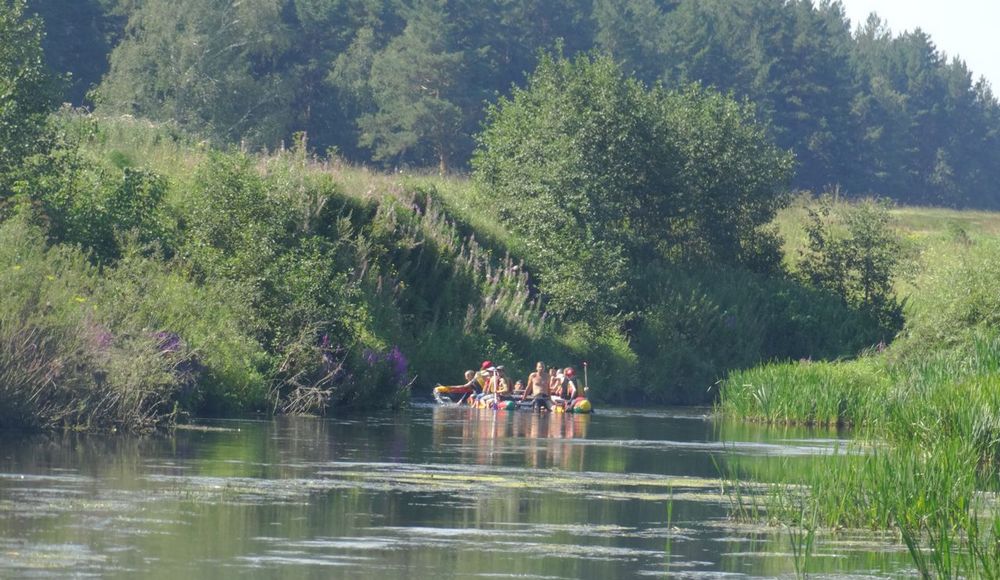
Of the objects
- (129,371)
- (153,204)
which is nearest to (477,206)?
(153,204)

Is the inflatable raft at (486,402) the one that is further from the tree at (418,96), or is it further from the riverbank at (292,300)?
the tree at (418,96)

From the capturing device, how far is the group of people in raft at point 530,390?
122 ft

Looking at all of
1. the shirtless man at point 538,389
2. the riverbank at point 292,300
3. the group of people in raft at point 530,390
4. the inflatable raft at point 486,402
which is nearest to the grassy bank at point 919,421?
the inflatable raft at point 486,402

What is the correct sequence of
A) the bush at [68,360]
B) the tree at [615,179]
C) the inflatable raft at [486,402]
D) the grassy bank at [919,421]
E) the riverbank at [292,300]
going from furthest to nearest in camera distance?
1. the tree at [615,179]
2. the inflatable raft at [486,402]
3. the riverbank at [292,300]
4. the bush at [68,360]
5. the grassy bank at [919,421]

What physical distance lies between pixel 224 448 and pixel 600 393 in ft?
73.5

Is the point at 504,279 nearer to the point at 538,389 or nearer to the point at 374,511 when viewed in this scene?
the point at 538,389

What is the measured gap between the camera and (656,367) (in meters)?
46.4

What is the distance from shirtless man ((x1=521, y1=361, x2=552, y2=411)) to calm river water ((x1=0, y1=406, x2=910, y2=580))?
10.6 meters

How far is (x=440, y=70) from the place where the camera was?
3556 inches

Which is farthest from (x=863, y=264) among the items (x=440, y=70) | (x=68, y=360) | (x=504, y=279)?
(x=440, y=70)

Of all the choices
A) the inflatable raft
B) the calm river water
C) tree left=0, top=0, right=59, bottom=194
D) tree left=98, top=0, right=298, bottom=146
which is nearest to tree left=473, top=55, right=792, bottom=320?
the inflatable raft

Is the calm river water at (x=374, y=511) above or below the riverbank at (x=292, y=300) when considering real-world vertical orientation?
below

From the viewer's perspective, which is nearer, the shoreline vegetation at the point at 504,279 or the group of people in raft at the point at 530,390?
the shoreline vegetation at the point at 504,279

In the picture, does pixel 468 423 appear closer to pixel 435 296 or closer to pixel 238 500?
pixel 435 296
